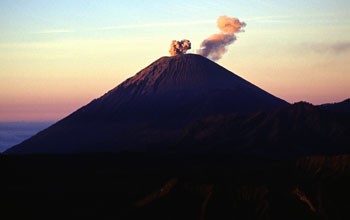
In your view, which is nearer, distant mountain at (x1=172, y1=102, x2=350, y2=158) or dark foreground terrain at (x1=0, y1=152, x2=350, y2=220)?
dark foreground terrain at (x1=0, y1=152, x2=350, y2=220)

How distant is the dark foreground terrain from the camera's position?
68.0 m

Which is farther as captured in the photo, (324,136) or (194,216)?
(324,136)

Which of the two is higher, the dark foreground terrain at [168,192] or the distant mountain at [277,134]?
the distant mountain at [277,134]

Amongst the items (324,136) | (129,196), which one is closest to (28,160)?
(129,196)

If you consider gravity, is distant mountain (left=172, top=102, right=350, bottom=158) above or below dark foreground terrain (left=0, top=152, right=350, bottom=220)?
above

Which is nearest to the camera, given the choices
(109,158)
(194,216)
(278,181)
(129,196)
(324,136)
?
(194,216)

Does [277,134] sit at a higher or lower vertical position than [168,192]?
higher

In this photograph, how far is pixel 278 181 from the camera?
310 feet

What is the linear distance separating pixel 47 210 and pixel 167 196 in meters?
13.5

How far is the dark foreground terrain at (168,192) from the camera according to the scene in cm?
6800

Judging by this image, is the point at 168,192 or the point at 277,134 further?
the point at 277,134

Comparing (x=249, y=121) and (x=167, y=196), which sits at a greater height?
(x=249, y=121)

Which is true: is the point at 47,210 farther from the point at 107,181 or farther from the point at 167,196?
the point at 107,181

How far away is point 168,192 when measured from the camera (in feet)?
233
